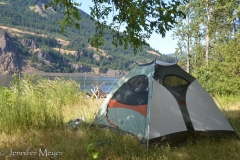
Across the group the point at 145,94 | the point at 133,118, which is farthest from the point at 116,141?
the point at 145,94

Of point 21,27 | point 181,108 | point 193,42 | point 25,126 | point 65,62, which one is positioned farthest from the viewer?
point 21,27

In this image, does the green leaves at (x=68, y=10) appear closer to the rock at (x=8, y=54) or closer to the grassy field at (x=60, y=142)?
the grassy field at (x=60, y=142)

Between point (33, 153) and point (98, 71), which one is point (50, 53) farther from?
point (33, 153)

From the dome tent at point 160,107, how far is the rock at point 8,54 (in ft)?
406

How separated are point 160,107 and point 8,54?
141 metres

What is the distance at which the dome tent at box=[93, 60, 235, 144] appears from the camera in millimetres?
4344

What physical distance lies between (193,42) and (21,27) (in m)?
180

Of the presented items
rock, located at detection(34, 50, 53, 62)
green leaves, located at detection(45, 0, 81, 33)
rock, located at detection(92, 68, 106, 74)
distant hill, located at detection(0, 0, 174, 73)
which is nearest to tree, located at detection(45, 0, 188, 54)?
green leaves, located at detection(45, 0, 81, 33)

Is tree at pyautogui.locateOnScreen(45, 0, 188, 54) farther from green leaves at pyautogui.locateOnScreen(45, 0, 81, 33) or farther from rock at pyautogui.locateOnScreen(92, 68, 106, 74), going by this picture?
rock at pyautogui.locateOnScreen(92, 68, 106, 74)

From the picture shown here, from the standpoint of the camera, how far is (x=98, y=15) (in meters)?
4.96

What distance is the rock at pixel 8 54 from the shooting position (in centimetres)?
12338

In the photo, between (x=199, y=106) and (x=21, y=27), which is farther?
(x=21, y=27)

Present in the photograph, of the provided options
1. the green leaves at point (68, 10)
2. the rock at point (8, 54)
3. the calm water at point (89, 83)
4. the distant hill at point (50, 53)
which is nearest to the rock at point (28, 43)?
the distant hill at point (50, 53)

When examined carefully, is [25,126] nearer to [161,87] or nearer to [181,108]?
[161,87]
